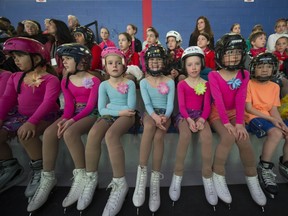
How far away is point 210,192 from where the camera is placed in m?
1.89

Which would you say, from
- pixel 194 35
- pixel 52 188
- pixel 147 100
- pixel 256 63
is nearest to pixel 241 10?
pixel 194 35

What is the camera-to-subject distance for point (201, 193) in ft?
6.70

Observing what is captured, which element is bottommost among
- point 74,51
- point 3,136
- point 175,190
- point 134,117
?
point 175,190

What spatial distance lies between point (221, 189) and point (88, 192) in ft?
4.13

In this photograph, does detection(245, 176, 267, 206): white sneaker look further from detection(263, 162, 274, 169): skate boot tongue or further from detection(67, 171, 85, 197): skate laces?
detection(67, 171, 85, 197): skate laces

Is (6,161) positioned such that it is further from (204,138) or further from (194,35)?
Answer: (194,35)

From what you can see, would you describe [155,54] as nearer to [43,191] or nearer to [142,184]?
[142,184]

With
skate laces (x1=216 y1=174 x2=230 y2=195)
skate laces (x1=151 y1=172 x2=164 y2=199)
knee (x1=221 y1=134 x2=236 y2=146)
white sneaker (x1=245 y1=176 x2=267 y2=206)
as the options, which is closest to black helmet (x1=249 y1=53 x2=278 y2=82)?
knee (x1=221 y1=134 x2=236 y2=146)

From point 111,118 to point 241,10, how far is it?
6939 mm

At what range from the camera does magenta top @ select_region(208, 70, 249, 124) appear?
2092 millimetres

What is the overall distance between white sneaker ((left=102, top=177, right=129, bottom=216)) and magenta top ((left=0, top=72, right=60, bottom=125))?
1.09 m

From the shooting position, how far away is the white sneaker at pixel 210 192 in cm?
184

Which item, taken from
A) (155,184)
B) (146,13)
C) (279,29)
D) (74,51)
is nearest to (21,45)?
(74,51)

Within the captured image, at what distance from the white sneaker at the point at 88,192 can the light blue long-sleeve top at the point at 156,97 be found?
88 centimetres
